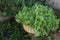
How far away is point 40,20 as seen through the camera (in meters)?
3.62

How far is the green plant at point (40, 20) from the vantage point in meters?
3.61

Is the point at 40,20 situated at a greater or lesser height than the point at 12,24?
greater

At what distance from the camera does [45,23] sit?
3.60 metres

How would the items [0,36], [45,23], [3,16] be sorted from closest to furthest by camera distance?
[45,23] → [0,36] → [3,16]

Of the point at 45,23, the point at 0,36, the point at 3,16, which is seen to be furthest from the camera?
the point at 3,16

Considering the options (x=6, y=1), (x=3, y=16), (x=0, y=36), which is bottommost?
(x=0, y=36)

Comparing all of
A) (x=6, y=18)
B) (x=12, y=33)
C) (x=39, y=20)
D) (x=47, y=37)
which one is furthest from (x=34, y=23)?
(x=6, y=18)

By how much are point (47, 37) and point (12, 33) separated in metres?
0.67

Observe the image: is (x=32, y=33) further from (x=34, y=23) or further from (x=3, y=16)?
(x=3, y=16)

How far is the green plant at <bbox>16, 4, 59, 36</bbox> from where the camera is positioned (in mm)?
3609

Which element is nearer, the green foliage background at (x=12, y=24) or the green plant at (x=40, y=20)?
the green plant at (x=40, y=20)

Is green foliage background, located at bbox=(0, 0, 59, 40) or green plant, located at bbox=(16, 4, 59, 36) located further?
green foliage background, located at bbox=(0, 0, 59, 40)

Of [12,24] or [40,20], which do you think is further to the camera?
[12,24]

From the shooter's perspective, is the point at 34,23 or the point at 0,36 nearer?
the point at 34,23
